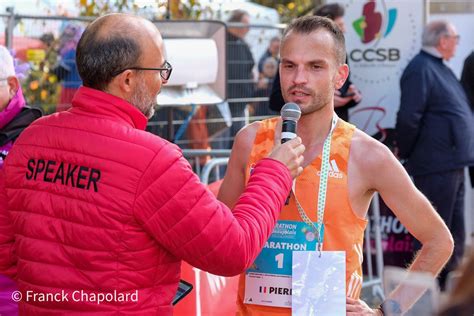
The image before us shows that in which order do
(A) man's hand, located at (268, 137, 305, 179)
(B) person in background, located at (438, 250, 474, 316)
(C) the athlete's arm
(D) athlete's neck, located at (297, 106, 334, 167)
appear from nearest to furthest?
(B) person in background, located at (438, 250, 474, 316)
(A) man's hand, located at (268, 137, 305, 179)
(C) the athlete's arm
(D) athlete's neck, located at (297, 106, 334, 167)

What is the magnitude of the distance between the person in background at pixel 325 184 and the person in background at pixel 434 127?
411 centimetres

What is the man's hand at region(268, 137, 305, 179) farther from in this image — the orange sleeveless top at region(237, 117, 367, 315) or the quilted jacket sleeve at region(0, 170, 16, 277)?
the quilted jacket sleeve at region(0, 170, 16, 277)

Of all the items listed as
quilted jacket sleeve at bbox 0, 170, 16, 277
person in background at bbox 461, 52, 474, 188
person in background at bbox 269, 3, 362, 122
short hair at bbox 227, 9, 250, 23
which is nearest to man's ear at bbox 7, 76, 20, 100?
quilted jacket sleeve at bbox 0, 170, 16, 277

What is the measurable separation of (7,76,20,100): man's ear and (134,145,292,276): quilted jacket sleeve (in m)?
1.33

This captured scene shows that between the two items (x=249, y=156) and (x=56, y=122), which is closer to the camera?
(x=56, y=122)

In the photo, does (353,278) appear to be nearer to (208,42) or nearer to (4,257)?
(4,257)

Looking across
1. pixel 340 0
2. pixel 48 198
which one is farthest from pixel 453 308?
pixel 340 0

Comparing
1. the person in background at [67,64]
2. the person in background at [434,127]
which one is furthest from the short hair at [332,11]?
the person in background at [67,64]

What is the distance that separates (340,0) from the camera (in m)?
7.41

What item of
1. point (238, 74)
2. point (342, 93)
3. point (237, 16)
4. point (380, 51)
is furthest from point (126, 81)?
point (237, 16)

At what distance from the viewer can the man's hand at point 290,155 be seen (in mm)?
2611

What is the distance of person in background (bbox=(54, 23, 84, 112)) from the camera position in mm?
7145

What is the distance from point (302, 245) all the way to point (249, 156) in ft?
1.29

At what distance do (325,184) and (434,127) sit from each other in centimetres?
451
